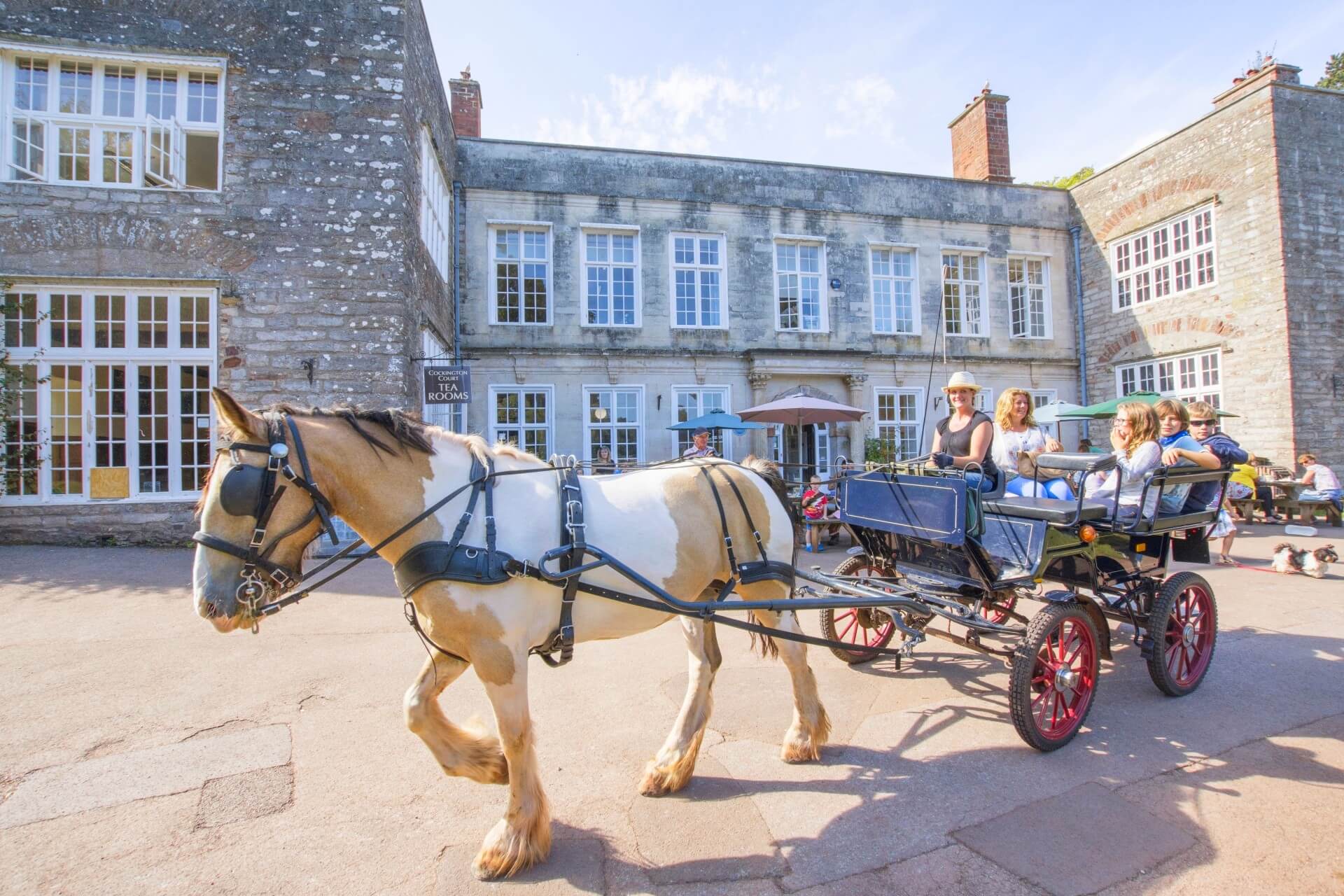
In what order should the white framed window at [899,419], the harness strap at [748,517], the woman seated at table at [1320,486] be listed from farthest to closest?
the white framed window at [899,419], the woman seated at table at [1320,486], the harness strap at [748,517]

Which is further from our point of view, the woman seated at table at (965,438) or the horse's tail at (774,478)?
the woman seated at table at (965,438)

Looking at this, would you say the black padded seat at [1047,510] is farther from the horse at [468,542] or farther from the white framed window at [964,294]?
the white framed window at [964,294]

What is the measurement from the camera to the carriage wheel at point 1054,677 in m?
3.28

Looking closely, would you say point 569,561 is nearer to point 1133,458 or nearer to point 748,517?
point 748,517

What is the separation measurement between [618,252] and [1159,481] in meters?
12.2

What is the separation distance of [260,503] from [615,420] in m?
11.9

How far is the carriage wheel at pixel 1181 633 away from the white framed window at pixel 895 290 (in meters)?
12.1

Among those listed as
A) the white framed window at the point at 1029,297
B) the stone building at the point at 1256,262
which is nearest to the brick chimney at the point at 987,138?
the white framed window at the point at 1029,297

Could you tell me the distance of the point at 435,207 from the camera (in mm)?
11930

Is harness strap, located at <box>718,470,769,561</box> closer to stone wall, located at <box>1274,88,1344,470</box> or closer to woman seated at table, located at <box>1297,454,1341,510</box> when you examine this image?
woman seated at table, located at <box>1297,454,1341,510</box>

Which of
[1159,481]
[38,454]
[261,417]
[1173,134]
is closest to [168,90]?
[38,454]

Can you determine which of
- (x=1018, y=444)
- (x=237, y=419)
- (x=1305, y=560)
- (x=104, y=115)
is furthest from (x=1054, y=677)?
(x=104, y=115)

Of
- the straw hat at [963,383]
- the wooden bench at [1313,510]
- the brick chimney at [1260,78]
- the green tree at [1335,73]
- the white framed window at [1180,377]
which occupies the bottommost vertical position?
the wooden bench at [1313,510]

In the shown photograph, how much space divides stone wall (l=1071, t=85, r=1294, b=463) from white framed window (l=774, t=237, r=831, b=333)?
743 centimetres
